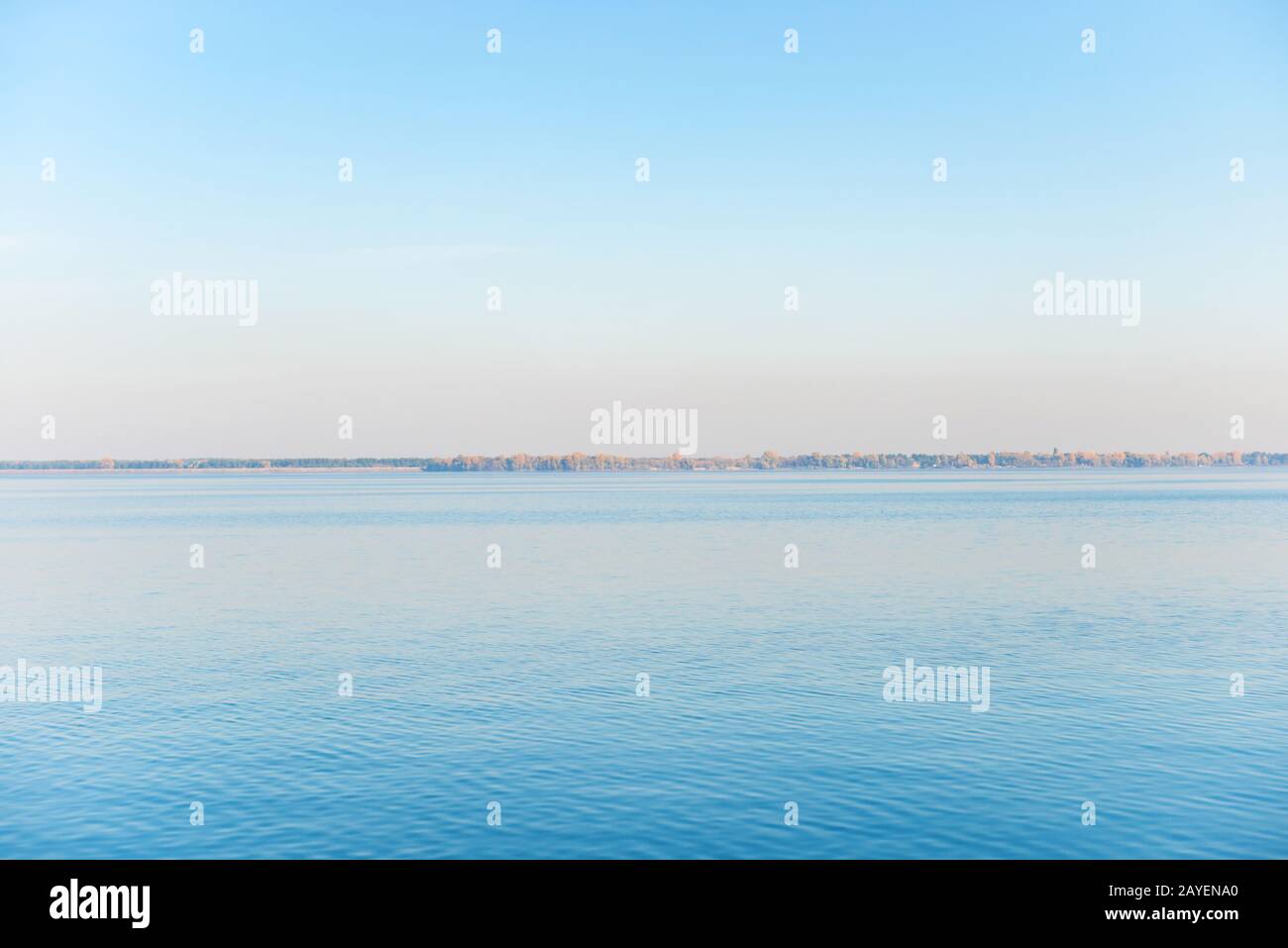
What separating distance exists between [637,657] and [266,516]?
395 feet

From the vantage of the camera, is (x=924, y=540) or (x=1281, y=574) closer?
(x=1281, y=574)

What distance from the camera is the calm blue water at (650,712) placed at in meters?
23.2

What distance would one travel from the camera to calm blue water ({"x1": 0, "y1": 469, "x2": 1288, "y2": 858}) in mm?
23156

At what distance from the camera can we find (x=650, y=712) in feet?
109

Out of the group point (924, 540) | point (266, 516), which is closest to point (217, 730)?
point (924, 540)

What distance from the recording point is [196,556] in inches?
3364
